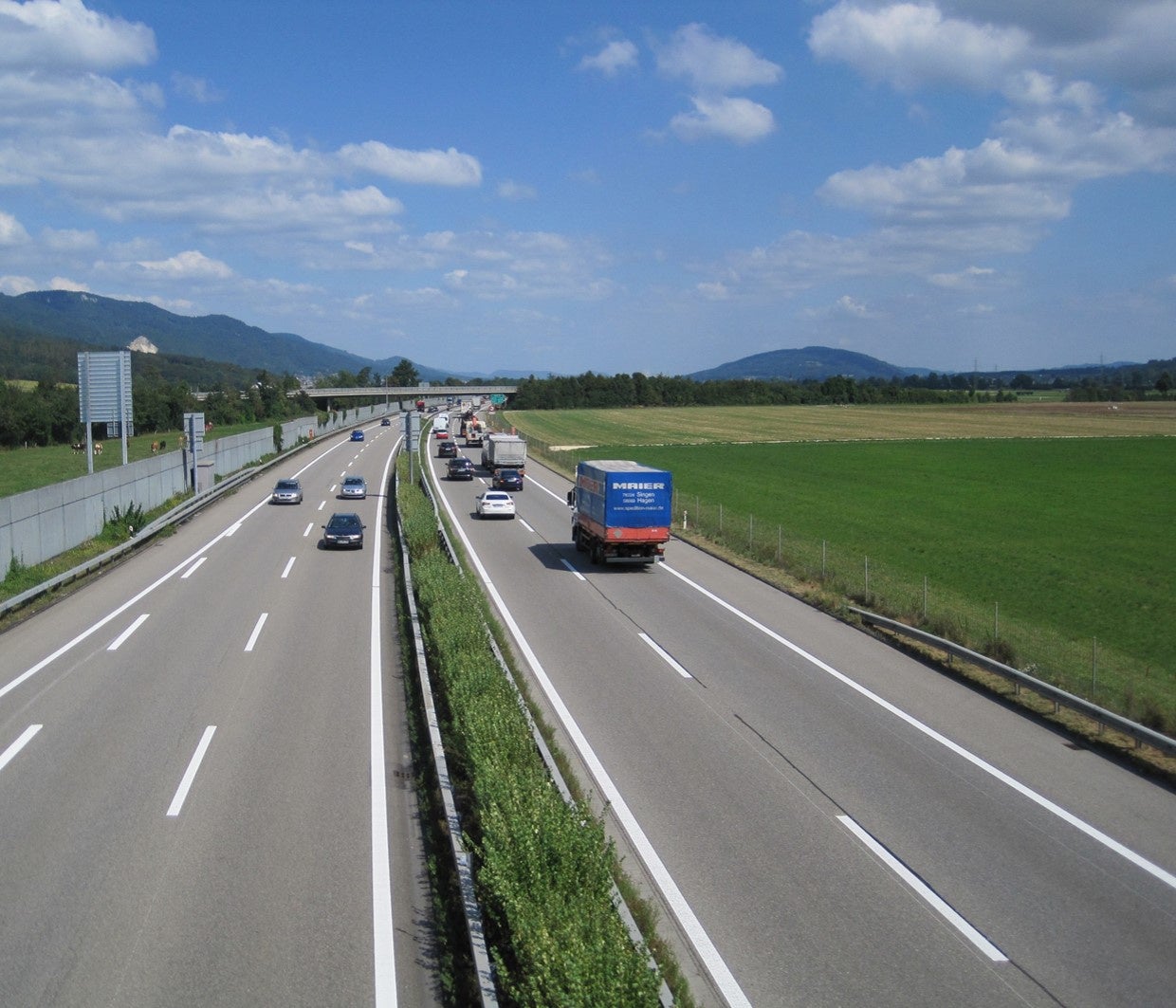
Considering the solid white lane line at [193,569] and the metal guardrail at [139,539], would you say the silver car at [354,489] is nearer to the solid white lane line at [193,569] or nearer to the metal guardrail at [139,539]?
the metal guardrail at [139,539]

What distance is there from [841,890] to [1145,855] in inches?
142

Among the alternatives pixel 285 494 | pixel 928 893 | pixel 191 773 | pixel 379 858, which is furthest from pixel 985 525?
pixel 379 858

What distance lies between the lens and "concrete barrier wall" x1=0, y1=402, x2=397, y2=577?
28.8 metres

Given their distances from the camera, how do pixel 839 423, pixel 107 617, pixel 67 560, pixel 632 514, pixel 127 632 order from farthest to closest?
1. pixel 839 423
2. pixel 67 560
3. pixel 632 514
4. pixel 107 617
5. pixel 127 632

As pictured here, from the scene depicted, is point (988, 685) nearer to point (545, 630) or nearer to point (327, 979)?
point (545, 630)

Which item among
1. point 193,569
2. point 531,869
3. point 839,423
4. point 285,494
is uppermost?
point 839,423

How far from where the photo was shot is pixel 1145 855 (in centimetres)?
1123

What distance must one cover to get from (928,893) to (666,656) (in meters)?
10.3

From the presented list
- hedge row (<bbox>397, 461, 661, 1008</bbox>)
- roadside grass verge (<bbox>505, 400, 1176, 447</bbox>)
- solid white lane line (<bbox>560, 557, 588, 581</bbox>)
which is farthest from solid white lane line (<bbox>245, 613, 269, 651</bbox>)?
roadside grass verge (<bbox>505, 400, 1176, 447</bbox>)

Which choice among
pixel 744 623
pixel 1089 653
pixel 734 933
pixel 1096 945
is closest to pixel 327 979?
pixel 734 933

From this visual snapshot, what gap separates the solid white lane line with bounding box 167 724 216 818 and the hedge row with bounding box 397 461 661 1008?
3.24 m

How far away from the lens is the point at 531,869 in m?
8.56

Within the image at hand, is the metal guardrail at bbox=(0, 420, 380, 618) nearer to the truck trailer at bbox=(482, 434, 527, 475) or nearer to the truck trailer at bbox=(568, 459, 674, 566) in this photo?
the truck trailer at bbox=(482, 434, 527, 475)

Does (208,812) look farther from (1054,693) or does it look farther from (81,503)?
(81,503)
